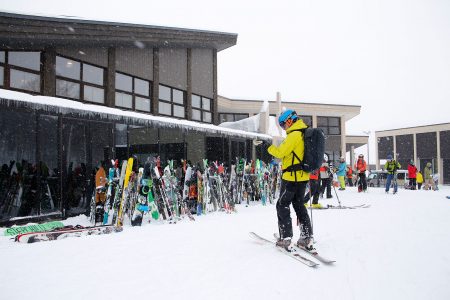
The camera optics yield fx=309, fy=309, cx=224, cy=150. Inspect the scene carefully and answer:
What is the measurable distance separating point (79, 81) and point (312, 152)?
33.5ft

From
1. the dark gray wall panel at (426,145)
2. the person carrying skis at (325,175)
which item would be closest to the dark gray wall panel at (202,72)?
the person carrying skis at (325,175)

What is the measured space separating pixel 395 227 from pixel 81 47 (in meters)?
11.5

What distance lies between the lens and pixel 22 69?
9820 millimetres

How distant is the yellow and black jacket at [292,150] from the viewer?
3.89m

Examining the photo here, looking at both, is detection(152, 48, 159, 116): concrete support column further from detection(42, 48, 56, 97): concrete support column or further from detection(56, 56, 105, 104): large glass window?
detection(42, 48, 56, 97): concrete support column

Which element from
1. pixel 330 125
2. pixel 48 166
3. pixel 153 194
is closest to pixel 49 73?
pixel 48 166

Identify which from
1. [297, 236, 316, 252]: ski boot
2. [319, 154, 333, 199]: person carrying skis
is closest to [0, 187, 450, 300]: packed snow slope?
[297, 236, 316, 252]: ski boot

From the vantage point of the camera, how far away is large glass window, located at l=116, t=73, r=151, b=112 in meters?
13.0

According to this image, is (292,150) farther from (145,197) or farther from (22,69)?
(22,69)

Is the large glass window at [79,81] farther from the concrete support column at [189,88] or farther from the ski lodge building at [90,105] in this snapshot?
the concrete support column at [189,88]

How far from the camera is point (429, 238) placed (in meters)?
4.71

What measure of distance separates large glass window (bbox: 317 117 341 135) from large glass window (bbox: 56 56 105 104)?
22463 millimetres

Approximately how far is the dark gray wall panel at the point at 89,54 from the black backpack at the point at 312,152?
396 inches

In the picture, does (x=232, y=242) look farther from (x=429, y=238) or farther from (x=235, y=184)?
(x=235, y=184)
